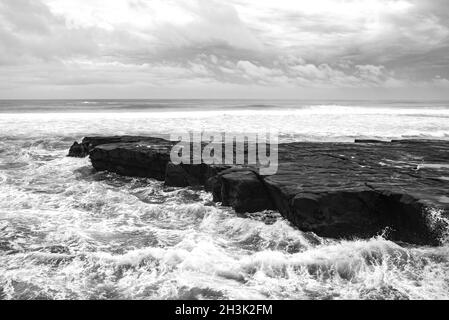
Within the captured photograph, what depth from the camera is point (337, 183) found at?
9102mm

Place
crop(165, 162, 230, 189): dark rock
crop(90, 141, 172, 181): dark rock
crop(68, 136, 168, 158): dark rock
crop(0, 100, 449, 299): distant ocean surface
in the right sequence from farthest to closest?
crop(68, 136, 168, 158): dark rock → crop(90, 141, 172, 181): dark rock → crop(165, 162, 230, 189): dark rock → crop(0, 100, 449, 299): distant ocean surface

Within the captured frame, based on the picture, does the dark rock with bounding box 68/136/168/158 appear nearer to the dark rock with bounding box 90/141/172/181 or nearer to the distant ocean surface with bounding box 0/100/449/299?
the dark rock with bounding box 90/141/172/181

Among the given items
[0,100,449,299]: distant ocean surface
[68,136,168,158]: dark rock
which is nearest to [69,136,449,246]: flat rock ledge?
[0,100,449,299]: distant ocean surface

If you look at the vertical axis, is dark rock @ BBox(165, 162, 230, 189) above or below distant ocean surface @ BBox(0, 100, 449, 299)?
above

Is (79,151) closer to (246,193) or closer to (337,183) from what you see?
(246,193)

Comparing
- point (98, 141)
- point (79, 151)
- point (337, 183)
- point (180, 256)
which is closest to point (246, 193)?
point (337, 183)

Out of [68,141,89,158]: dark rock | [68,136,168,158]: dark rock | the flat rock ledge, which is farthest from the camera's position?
[68,141,89,158]: dark rock

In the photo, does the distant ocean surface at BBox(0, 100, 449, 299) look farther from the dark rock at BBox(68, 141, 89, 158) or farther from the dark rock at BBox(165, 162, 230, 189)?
the dark rock at BBox(68, 141, 89, 158)

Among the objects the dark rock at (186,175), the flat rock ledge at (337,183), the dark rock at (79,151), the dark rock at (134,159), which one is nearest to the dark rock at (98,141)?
the dark rock at (79,151)

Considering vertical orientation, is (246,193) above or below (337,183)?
below

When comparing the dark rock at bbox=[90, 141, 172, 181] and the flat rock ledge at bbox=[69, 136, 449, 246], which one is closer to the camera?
the flat rock ledge at bbox=[69, 136, 449, 246]

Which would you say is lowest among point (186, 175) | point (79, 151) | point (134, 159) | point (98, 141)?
point (186, 175)

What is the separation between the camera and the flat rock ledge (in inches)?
317

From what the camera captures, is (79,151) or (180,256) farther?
(79,151)
